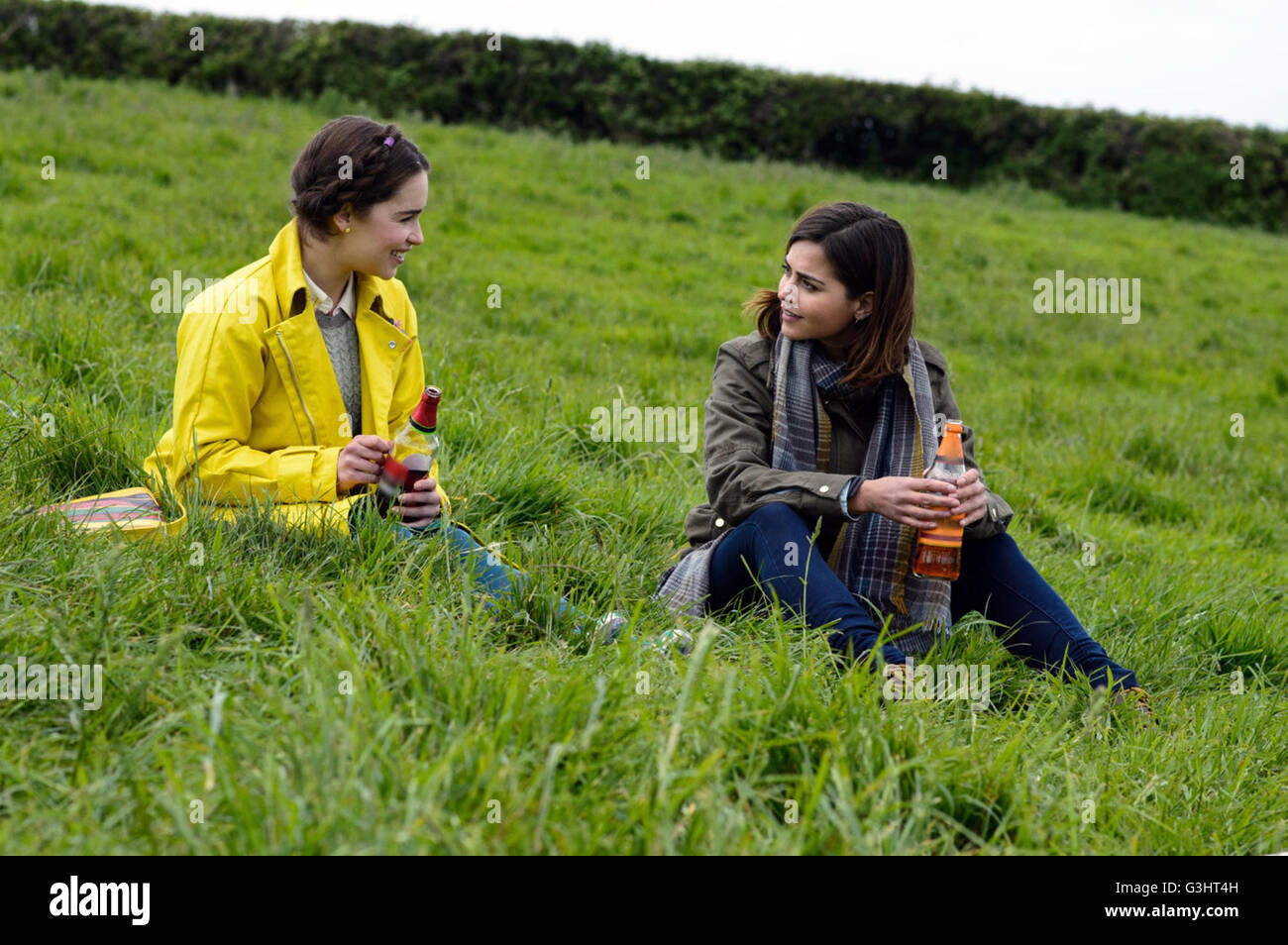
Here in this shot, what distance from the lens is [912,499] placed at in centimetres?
316

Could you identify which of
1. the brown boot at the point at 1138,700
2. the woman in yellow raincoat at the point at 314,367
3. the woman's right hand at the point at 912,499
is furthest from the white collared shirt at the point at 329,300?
the brown boot at the point at 1138,700

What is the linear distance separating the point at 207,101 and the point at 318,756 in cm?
1326

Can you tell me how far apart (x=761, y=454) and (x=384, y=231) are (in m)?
1.33

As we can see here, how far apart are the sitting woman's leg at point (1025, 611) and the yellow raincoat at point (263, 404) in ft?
5.60

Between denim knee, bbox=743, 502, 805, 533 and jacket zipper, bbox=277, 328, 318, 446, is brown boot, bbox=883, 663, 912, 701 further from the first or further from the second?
jacket zipper, bbox=277, 328, 318, 446

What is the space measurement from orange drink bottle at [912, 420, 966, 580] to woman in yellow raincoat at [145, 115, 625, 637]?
101 cm

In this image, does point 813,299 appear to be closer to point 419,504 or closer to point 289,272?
point 419,504

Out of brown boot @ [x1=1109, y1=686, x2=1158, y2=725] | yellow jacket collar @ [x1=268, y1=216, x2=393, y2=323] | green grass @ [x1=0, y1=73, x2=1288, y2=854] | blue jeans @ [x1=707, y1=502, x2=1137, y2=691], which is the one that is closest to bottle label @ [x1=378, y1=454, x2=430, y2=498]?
green grass @ [x1=0, y1=73, x2=1288, y2=854]

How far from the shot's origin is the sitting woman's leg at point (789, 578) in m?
2.99

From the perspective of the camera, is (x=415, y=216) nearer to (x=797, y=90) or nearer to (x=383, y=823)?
(x=383, y=823)

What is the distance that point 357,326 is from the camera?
11.2ft

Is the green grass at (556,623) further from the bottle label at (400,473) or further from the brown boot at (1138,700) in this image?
the bottle label at (400,473)

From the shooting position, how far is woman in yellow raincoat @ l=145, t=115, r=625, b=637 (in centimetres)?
308
